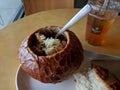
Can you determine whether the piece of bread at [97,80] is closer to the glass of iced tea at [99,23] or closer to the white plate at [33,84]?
the white plate at [33,84]

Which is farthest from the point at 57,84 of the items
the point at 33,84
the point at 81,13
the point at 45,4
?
the point at 45,4

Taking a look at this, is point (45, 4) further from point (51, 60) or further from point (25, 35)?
→ point (51, 60)

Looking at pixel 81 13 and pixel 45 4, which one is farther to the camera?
pixel 45 4

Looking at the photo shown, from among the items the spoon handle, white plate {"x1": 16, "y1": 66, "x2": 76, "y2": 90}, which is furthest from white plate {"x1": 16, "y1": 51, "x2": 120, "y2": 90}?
the spoon handle

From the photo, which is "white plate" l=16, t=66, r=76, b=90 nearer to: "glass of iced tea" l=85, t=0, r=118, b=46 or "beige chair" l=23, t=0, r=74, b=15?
"glass of iced tea" l=85, t=0, r=118, b=46

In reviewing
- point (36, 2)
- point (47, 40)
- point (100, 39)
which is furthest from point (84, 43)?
point (36, 2)

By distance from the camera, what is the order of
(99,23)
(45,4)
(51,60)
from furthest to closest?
(45,4), (99,23), (51,60)

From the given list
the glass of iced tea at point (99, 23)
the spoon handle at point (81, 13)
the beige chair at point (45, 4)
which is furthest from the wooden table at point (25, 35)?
the beige chair at point (45, 4)
